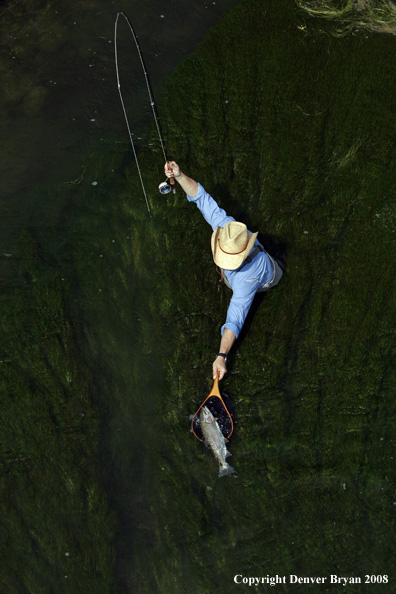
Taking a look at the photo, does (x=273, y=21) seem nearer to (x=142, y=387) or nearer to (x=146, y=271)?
(x=146, y=271)

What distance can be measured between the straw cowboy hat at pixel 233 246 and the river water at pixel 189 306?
79 centimetres

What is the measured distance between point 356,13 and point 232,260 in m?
2.92

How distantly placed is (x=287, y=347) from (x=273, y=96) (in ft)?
7.55

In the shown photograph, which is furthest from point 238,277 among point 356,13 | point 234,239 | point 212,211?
point 356,13

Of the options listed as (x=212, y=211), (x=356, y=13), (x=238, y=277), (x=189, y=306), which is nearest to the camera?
(x=238, y=277)

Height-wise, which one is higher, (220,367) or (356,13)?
(356,13)

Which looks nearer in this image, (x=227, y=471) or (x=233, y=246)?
(x=233, y=246)

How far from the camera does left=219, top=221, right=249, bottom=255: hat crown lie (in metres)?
3.01

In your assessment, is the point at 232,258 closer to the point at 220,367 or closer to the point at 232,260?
the point at 232,260

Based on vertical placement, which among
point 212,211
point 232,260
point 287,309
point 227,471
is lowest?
point 227,471

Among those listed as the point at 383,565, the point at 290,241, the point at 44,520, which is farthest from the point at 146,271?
the point at 383,565

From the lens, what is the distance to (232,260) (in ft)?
10.0

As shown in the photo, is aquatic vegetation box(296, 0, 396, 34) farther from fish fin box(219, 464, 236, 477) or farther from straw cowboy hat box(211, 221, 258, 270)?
fish fin box(219, 464, 236, 477)

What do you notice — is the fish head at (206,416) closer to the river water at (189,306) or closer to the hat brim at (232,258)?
the river water at (189,306)
